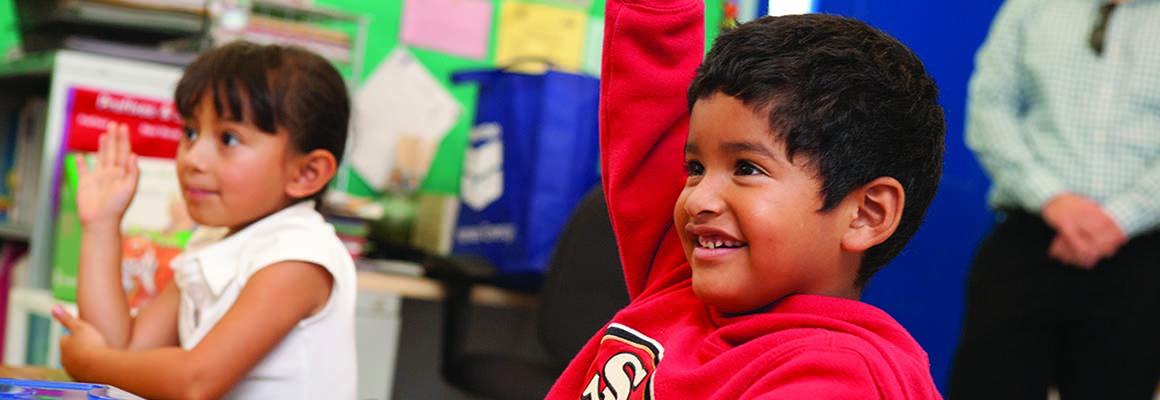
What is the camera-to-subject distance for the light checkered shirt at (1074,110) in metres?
2.03

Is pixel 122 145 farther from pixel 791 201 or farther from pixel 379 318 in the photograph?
pixel 379 318

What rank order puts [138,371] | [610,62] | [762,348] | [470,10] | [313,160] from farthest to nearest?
[470,10] < [313,160] < [138,371] < [610,62] < [762,348]

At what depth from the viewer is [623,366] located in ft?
2.96

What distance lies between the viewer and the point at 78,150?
2154 millimetres

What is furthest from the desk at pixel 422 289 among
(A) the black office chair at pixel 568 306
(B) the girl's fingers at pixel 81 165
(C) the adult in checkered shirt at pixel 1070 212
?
(C) the adult in checkered shirt at pixel 1070 212

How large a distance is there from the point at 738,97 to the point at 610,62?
173mm

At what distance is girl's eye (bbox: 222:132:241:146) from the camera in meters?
1.42

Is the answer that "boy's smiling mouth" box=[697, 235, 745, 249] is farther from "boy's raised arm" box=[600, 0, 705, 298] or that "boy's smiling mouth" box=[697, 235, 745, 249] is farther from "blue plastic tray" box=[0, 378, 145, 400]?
"blue plastic tray" box=[0, 378, 145, 400]

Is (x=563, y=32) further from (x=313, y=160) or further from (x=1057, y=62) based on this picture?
(x=313, y=160)

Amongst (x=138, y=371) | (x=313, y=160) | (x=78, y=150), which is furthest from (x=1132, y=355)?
(x=78, y=150)

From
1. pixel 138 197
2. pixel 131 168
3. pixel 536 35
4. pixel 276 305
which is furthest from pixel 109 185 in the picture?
pixel 536 35

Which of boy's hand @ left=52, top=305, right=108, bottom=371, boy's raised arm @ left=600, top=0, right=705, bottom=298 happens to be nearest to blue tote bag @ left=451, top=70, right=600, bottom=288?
boy's hand @ left=52, top=305, right=108, bottom=371

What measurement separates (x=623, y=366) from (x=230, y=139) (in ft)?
2.35

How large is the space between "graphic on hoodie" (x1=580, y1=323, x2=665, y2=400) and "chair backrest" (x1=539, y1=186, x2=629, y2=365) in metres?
1.40
